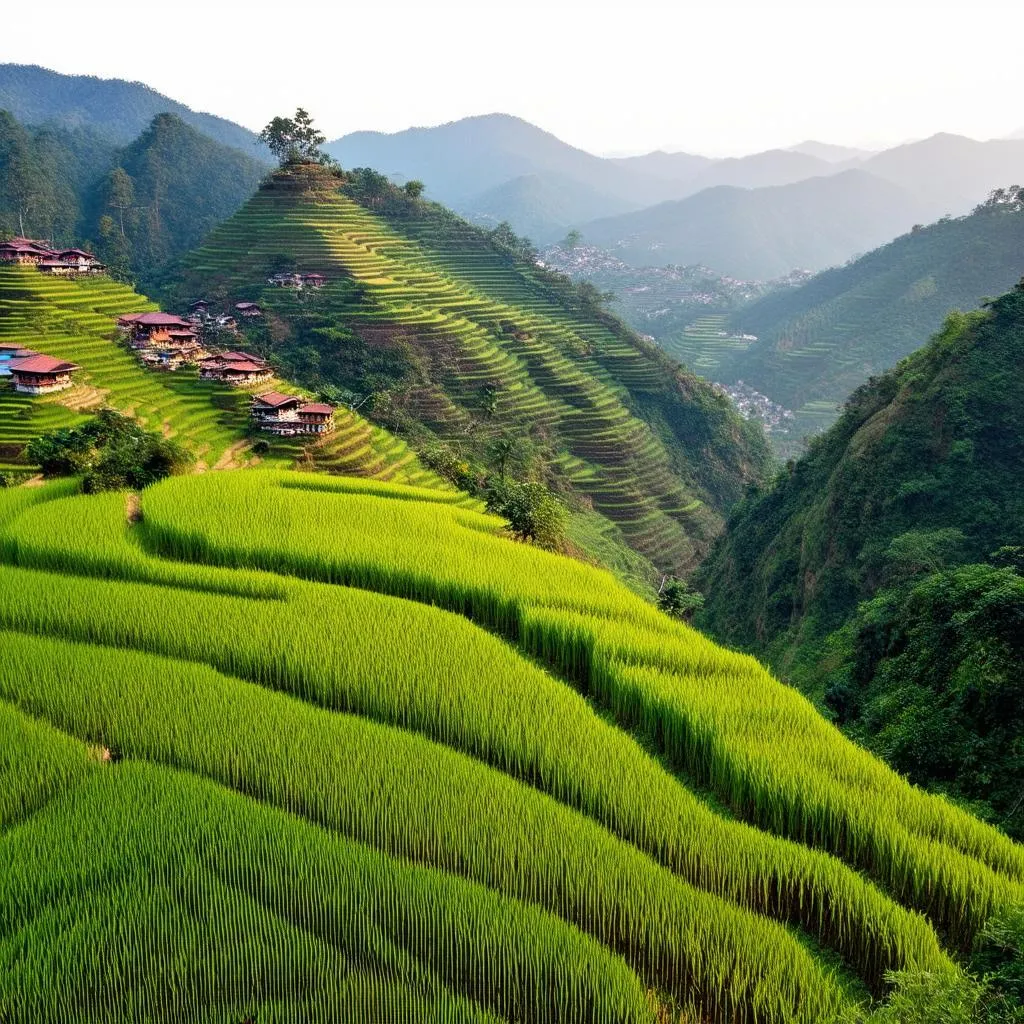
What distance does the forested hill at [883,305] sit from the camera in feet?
262

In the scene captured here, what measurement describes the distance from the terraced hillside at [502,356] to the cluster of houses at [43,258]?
11.6 meters

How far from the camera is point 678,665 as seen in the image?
11570 millimetres

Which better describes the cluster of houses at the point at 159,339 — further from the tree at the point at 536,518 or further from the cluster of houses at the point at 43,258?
the tree at the point at 536,518

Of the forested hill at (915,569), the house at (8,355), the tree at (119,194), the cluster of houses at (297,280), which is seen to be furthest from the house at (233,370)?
the tree at (119,194)

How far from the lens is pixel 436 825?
26.3 feet

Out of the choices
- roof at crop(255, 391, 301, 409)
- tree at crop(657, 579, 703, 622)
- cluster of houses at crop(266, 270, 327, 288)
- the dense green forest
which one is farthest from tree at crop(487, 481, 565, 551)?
the dense green forest

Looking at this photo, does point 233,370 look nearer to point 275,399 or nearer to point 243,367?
point 243,367

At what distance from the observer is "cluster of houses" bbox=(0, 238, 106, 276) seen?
4284 cm

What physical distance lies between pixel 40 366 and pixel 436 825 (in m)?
31.6

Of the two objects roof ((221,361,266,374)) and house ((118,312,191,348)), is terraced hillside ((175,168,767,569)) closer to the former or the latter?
roof ((221,361,266,374))

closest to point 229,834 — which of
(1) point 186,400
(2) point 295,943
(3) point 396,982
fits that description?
(2) point 295,943

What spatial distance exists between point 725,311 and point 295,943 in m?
149

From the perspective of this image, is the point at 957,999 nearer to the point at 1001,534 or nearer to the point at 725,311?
the point at 1001,534

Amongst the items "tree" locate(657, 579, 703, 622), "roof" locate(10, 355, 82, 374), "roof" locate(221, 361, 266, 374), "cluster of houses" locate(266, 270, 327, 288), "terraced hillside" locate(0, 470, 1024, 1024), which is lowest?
"tree" locate(657, 579, 703, 622)
